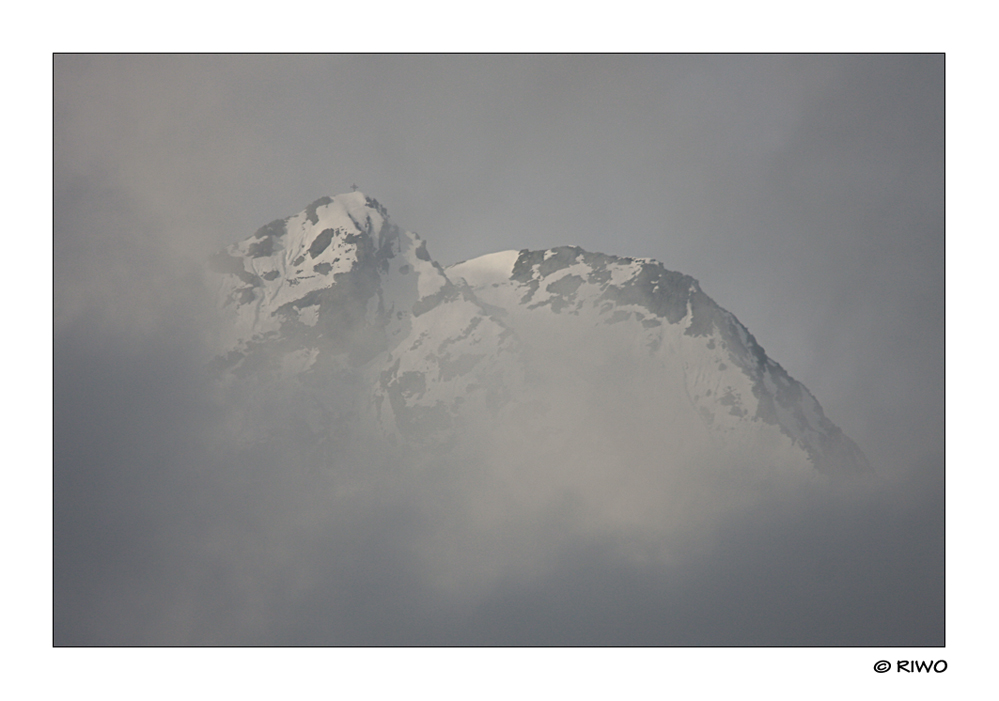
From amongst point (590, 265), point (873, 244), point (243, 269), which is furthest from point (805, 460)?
point (243, 269)

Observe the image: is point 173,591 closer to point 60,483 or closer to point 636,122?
point 60,483

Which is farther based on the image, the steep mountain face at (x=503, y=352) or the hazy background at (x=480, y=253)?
the steep mountain face at (x=503, y=352)

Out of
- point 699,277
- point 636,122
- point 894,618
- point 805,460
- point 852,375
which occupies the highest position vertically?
point 636,122

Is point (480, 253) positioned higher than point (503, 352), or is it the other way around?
point (480, 253)

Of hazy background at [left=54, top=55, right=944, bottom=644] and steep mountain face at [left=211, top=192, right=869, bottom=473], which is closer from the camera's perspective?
hazy background at [left=54, top=55, right=944, bottom=644]
